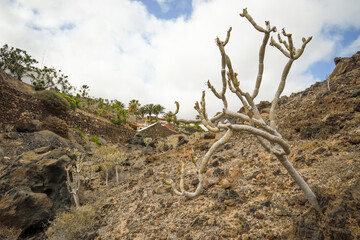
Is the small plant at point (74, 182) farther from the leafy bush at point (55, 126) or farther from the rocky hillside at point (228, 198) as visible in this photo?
the leafy bush at point (55, 126)

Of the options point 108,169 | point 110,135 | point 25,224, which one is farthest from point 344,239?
point 110,135

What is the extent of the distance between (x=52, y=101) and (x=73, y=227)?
19005mm

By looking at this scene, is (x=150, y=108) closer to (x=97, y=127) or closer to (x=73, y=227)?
(x=97, y=127)

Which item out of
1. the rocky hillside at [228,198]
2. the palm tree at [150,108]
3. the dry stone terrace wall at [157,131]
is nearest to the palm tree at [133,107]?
the palm tree at [150,108]

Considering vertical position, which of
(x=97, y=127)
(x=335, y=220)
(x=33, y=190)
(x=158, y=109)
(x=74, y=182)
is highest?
(x=158, y=109)

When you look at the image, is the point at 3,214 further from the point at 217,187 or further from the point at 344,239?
the point at 344,239

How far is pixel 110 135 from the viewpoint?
1064 inches

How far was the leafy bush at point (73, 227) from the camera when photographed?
5.73 metres

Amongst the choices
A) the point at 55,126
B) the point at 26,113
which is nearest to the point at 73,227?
the point at 55,126

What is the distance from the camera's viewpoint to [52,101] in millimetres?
20531

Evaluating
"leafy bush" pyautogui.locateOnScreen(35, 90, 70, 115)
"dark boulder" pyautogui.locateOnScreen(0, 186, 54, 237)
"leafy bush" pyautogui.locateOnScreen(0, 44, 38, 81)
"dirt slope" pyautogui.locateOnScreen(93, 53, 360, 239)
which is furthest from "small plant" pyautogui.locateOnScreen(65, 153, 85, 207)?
"leafy bush" pyautogui.locateOnScreen(0, 44, 38, 81)

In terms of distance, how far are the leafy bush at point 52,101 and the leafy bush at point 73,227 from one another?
58.8 feet

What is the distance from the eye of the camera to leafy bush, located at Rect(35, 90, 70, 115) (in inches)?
793

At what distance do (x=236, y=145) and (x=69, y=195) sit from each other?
7.89 metres
